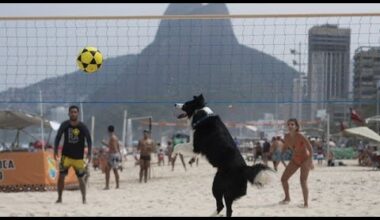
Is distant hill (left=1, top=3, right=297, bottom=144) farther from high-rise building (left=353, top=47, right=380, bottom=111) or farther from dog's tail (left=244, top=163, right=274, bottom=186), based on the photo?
dog's tail (left=244, top=163, right=274, bottom=186)

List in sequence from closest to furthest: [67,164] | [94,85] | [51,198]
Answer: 1. [67,164]
2. [51,198]
3. [94,85]

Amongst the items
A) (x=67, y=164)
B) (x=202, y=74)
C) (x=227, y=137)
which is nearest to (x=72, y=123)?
(x=67, y=164)

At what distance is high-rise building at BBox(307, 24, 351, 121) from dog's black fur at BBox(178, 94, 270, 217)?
12.6 feet

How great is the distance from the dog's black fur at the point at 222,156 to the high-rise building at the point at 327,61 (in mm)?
3829

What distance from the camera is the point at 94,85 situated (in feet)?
34.3

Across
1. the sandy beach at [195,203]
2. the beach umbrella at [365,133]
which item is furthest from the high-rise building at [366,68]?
the beach umbrella at [365,133]

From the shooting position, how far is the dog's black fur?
6.10m

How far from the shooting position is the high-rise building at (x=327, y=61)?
9.77m

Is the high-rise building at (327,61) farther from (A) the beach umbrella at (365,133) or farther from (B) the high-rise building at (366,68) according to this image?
(A) the beach umbrella at (365,133)

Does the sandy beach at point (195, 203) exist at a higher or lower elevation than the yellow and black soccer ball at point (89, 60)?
lower

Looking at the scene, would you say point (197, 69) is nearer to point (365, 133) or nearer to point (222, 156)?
point (222, 156)

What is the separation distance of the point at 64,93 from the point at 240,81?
3201 millimetres

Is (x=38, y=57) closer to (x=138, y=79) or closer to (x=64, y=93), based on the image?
(x=64, y=93)

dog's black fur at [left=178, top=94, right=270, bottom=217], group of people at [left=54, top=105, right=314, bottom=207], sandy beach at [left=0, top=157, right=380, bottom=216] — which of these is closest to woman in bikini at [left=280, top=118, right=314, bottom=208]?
group of people at [left=54, top=105, right=314, bottom=207]
